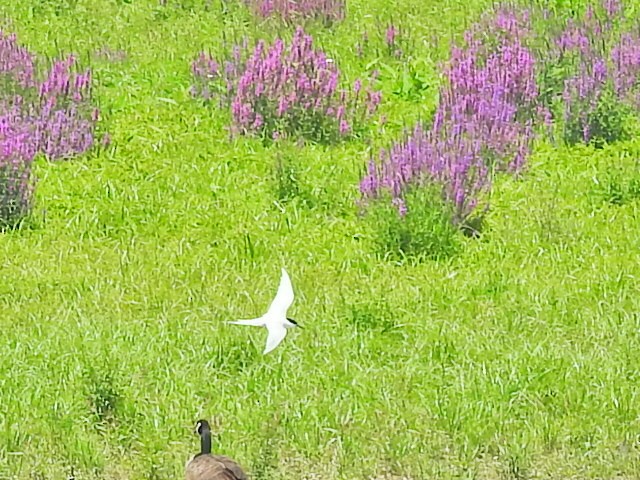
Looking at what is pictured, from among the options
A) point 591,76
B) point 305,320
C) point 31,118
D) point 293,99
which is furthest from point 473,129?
point 31,118

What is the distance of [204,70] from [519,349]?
5.18 m

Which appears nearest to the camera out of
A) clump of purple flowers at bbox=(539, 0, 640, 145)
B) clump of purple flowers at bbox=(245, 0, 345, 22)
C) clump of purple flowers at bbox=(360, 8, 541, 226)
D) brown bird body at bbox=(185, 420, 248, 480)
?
brown bird body at bbox=(185, 420, 248, 480)

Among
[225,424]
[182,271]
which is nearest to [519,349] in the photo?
[225,424]

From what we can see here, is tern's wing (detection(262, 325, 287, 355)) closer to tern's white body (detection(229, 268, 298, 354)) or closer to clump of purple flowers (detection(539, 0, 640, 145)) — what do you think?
tern's white body (detection(229, 268, 298, 354))

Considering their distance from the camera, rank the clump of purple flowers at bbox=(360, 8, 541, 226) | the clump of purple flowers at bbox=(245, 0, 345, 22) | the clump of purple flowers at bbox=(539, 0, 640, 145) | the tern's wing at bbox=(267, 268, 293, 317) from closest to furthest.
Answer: the tern's wing at bbox=(267, 268, 293, 317) < the clump of purple flowers at bbox=(360, 8, 541, 226) < the clump of purple flowers at bbox=(539, 0, 640, 145) < the clump of purple flowers at bbox=(245, 0, 345, 22)

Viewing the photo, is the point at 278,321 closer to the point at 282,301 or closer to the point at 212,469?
the point at 282,301

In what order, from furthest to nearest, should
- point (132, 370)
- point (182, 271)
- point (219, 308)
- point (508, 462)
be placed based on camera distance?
point (182, 271) → point (219, 308) → point (132, 370) → point (508, 462)

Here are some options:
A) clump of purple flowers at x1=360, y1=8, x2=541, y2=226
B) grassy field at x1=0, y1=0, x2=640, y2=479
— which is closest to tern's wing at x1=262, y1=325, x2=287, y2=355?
grassy field at x1=0, y1=0, x2=640, y2=479

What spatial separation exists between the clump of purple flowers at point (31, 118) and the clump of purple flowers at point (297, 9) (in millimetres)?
2287

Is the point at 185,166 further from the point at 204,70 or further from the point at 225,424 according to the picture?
the point at 225,424

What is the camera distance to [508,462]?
565 centimetres

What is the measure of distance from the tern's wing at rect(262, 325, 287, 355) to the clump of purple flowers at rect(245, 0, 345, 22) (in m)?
6.80

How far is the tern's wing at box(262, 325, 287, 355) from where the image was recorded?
611 cm

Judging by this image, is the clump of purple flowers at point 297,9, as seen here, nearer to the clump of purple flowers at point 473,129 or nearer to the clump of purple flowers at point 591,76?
the clump of purple flowers at point 473,129
